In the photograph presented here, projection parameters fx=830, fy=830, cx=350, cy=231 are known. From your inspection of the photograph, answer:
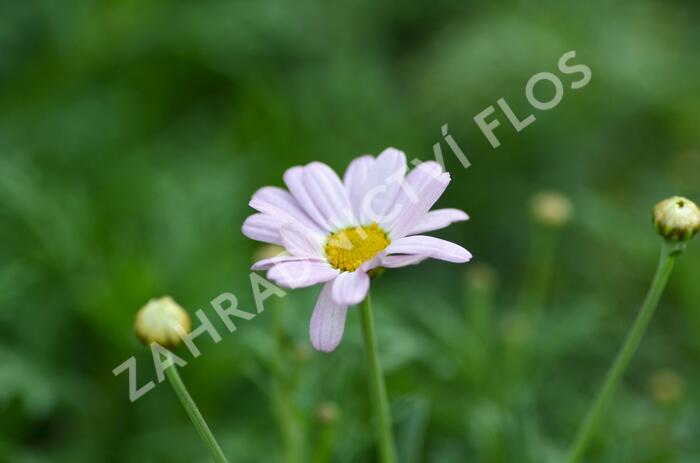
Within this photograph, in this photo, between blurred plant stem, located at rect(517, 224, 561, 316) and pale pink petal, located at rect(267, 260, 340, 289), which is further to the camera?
blurred plant stem, located at rect(517, 224, 561, 316)

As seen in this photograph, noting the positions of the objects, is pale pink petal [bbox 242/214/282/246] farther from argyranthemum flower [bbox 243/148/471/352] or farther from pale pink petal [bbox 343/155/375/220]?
pale pink petal [bbox 343/155/375/220]

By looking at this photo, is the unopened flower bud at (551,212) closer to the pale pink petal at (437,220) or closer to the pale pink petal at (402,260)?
the pale pink petal at (437,220)

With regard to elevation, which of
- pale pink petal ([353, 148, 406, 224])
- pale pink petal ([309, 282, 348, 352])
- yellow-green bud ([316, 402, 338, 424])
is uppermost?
pale pink petal ([353, 148, 406, 224])

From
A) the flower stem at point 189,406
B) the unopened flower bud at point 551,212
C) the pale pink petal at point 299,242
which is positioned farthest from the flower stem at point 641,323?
the unopened flower bud at point 551,212

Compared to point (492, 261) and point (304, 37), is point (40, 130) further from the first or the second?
point (492, 261)

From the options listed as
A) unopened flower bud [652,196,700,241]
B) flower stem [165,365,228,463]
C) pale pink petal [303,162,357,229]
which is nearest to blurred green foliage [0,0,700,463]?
pale pink petal [303,162,357,229]

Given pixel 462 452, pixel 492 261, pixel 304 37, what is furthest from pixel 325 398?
pixel 304 37

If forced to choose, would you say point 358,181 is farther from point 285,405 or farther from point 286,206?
point 285,405

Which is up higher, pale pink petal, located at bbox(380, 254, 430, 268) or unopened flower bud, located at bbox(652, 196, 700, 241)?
pale pink petal, located at bbox(380, 254, 430, 268)
